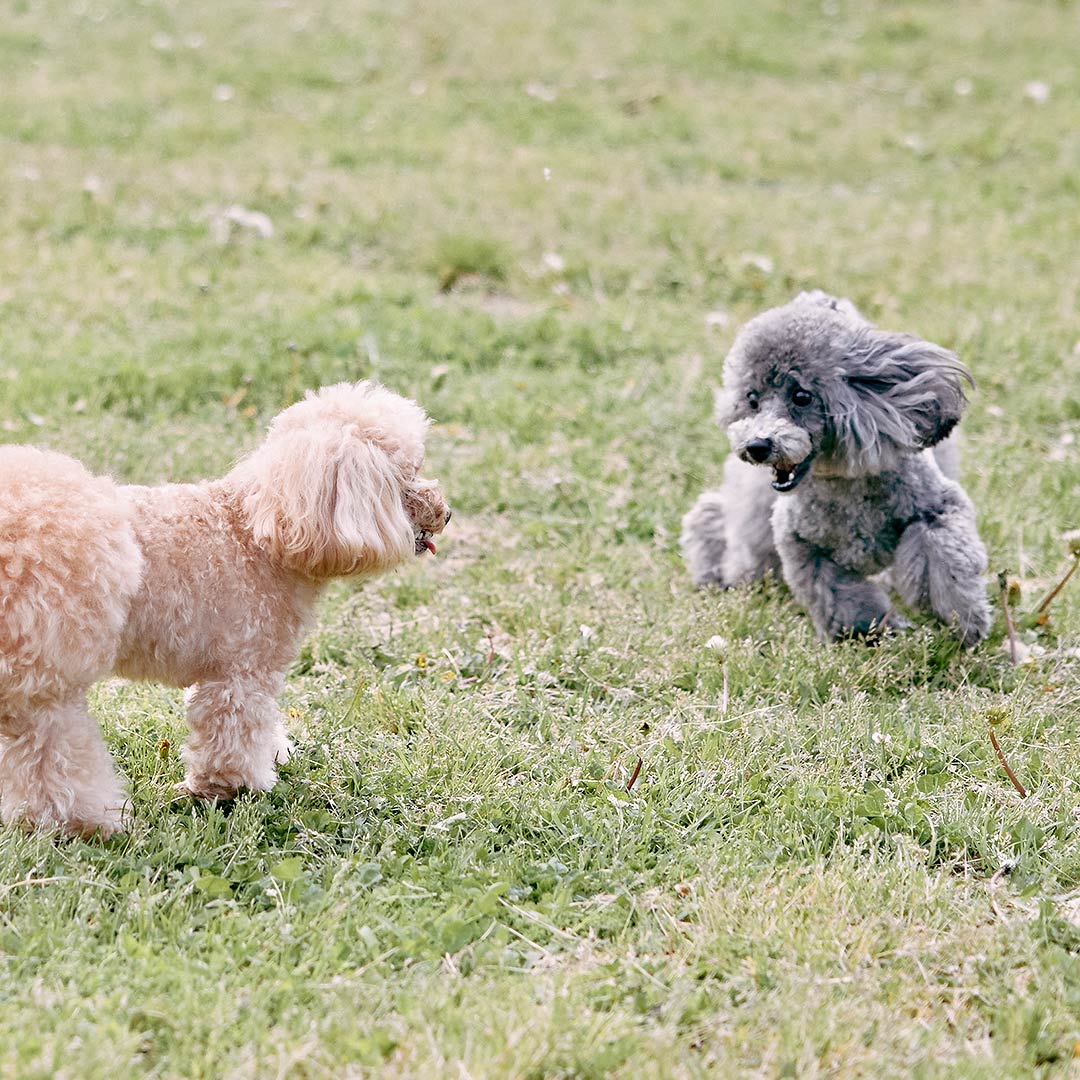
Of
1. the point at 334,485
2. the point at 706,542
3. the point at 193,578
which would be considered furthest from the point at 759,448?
the point at 193,578

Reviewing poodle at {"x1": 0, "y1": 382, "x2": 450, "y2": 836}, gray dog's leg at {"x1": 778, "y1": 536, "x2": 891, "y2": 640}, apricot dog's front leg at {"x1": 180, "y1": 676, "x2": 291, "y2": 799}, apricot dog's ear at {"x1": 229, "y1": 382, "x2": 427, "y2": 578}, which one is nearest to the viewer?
poodle at {"x1": 0, "y1": 382, "x2": 450, "y2": 836}

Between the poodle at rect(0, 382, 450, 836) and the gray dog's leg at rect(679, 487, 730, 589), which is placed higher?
the poodle at rect(0, 382, 450, 836)

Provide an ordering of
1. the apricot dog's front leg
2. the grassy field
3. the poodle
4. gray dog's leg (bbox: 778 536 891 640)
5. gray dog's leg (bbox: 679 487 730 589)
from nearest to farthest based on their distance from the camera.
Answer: the grassy field → the poodle → the apricot dog's front leg → gray dog's leg (bbox: 778 536 891 640) → gray dog's leg (bbox: 679 487 730 589)

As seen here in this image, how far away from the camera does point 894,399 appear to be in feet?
14.4

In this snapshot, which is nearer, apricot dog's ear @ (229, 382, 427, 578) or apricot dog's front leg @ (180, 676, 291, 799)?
apricot dog's ear @ (229, 382, 427, 578)

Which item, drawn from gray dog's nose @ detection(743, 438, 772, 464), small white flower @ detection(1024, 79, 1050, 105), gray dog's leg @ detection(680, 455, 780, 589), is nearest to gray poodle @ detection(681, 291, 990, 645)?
gray dog's nose @ detection(743, 438, 772, 464)

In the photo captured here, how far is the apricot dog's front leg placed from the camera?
359 cm

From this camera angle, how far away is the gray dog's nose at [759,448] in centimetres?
432

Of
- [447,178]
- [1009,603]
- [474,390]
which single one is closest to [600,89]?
[447,178]

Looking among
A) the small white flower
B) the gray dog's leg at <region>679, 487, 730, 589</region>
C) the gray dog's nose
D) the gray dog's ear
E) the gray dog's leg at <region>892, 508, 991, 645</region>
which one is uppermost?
the small white flower

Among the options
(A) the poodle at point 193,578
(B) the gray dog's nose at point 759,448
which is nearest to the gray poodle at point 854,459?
(B) the gray dog's nose at point 759,448

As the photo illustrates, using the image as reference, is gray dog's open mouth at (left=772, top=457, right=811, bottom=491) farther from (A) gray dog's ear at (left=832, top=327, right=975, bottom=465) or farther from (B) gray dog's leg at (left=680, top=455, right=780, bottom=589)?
(B) gray dog's leg at (left=680, top=455, right=780, bottom=589)

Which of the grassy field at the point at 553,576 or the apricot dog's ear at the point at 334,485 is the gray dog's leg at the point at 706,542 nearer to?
the grassy field at the point at 553,576

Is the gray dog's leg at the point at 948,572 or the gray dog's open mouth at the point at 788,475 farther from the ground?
the gray dog's open mouth at the point at 788,475
